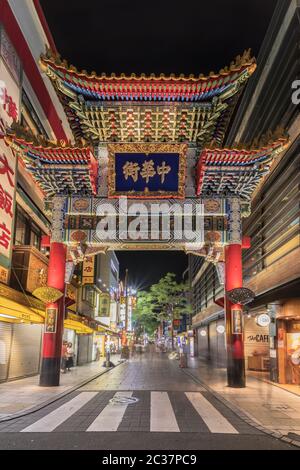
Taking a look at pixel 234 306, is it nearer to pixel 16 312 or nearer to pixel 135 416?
pixel 135 416

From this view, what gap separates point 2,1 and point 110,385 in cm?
1805

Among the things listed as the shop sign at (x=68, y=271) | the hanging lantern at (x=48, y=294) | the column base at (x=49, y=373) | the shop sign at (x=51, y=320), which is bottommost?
the column base at (x=49, y=373)

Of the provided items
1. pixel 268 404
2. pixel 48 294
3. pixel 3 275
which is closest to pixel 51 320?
pixel 48 294

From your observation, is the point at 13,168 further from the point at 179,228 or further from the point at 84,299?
the point at 84,299

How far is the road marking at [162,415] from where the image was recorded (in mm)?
9203

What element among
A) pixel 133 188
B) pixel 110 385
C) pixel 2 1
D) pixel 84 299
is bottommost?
pixel 110 385

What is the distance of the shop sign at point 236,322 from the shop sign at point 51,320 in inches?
308

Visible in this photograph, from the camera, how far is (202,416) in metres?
10.8

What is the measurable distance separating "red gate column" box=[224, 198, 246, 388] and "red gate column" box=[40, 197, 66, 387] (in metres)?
7.47

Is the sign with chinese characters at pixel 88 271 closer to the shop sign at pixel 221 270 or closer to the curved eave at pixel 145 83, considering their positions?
the shop sign at pixel 221 270

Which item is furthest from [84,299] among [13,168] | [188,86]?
[188,86]

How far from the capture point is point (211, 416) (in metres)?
10.8

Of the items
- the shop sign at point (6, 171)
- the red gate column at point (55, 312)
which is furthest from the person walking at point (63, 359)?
the shop sign at point (6, 171)

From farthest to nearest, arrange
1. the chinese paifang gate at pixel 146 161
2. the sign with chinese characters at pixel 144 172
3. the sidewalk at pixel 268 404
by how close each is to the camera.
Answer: the sign with chinese characters at pixel 144 172
the chinese paifang gate at pixel 146 161
the sidewalk at pixel 268 404
